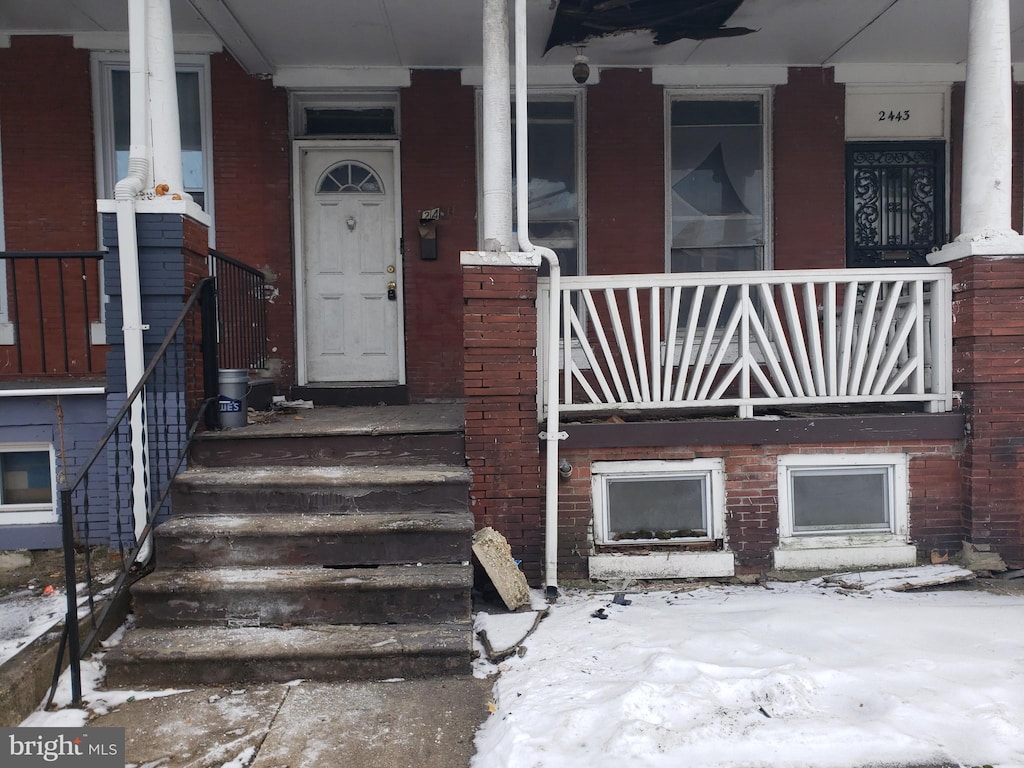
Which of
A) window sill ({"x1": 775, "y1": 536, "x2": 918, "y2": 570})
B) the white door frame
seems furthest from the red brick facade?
window sill ({"x1": 775, "y1": 536, "x2": 918, "y2": 570})

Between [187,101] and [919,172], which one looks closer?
[187,101]

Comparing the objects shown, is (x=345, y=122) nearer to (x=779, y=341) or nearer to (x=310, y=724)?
(x=779, y=341)

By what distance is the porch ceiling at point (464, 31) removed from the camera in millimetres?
5605

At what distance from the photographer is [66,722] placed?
3162mm

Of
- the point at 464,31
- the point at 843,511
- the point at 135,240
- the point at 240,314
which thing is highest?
the point at 464,31

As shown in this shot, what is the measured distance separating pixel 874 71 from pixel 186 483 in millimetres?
7359

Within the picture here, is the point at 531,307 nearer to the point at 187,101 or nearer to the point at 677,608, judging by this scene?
the point at 677,608

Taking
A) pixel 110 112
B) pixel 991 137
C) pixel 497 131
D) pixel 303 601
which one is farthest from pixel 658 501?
pixel 110 112

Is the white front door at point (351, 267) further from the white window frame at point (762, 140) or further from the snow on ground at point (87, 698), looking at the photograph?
the snow on ground at point (87, 698)

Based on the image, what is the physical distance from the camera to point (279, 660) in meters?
3.48

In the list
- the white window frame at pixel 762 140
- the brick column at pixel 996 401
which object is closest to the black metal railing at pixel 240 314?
the white window frame at pixel 762 140

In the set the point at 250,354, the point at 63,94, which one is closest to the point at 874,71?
the point at 250,354

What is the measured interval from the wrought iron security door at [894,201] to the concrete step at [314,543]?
5.38 m

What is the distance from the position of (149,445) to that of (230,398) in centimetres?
64
